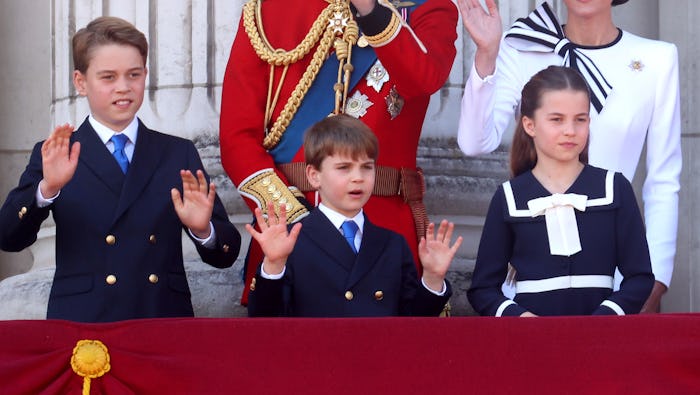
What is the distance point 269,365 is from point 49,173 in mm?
888

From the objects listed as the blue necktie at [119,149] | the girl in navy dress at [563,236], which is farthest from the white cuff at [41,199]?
the girl in navy dress at [563,236]

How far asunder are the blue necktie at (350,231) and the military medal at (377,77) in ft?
2.00

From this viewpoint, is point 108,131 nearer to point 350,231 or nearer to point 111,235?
point 111,235

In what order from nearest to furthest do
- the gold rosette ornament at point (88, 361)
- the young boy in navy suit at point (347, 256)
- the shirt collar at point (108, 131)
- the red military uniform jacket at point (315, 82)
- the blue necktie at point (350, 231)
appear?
the gold rosette ornament at point (88, 361), the young boy in navy suit at point (347, 256), the blue necktie at point (350, 231), the shirt collar at point (108, 131), the red military uniform jacket at point (315, 82)

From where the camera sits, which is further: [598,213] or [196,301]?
[196,301]

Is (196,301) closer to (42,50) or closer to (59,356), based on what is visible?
(59,356)

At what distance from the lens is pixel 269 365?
3.50 metres

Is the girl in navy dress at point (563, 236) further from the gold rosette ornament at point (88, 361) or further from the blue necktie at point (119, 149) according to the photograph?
the gold rosette ornament at point (88, 361)

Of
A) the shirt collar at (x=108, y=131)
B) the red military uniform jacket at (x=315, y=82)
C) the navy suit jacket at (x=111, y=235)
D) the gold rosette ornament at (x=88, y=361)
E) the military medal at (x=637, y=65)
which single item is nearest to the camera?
Result: the gold rosette ornament at (x=88, y=361)

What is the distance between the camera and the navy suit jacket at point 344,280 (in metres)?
4.14

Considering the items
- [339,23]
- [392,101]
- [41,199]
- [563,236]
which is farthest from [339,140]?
[41,199]

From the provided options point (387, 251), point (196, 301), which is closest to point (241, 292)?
point (196, 301)

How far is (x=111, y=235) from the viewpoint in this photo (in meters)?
4.20

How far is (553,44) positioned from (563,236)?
0.96 metres
